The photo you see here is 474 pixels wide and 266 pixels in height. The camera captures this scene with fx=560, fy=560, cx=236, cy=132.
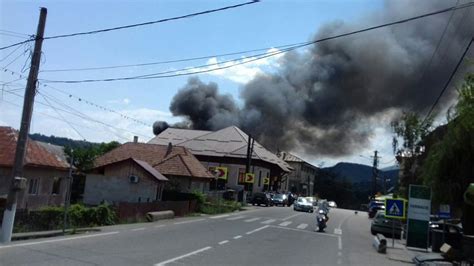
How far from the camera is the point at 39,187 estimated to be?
31.2 metres

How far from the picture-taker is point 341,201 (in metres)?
131

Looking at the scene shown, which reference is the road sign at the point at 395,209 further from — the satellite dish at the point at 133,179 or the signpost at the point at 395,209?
the satellite dish at the point at 133,179

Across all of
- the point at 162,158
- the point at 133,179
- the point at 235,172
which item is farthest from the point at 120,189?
the point at 235,172

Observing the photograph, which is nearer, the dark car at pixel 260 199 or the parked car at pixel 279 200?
the dark car at pixel 260 199

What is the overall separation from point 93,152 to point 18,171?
36098 mm

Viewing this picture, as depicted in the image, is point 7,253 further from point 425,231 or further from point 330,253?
point 425,231

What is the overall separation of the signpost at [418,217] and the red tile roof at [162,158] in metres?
28.3

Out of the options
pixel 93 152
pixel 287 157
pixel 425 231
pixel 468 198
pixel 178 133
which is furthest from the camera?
pixel 287 157

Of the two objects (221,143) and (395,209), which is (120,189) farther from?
(221,143)

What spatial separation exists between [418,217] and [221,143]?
5547 cm

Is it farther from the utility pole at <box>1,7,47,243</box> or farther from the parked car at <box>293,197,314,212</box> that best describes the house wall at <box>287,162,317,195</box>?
the utility pole at <box>1,7,47,243</box>

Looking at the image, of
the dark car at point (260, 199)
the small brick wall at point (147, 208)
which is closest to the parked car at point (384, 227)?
the small brick wall at point (147, 208)

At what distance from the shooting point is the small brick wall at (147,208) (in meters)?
24.8

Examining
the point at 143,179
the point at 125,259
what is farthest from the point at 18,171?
the point at 143,179
